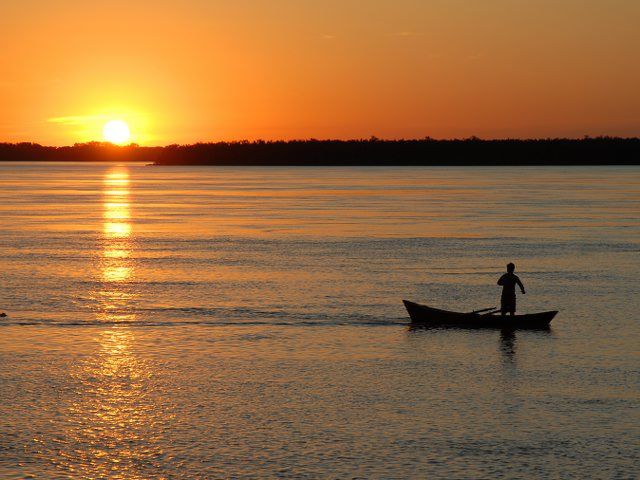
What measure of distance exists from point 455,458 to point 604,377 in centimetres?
783

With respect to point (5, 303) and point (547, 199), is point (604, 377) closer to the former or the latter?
point (5, 303)

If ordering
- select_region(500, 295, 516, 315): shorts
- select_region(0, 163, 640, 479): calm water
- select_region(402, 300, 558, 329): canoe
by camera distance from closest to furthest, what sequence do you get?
select_region(0, 163, 640, 479): calm water
select_region(402, 300, 558, 329): canoe
select_region(500, 295, 516, 315): shorts

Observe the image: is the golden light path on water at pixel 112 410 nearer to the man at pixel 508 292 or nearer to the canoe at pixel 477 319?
the canoe at pixel 477 319

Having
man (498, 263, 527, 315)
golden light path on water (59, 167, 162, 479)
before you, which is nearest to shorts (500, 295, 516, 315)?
man (498, 263, 527, 315)

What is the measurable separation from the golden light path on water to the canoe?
8932 millimetres

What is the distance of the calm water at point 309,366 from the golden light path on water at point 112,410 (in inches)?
2.4

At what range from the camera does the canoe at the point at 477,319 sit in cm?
3050

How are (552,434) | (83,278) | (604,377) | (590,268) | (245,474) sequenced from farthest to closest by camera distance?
(590,268), (83,278), (604,377), (552,434), (245,474)

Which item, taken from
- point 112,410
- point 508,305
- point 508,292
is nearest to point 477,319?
point 508,305

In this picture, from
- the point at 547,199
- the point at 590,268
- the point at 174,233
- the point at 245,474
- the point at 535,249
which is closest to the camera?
the point at 245,474

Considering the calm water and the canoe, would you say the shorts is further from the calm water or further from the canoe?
the calm water

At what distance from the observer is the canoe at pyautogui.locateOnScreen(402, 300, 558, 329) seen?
100 ft

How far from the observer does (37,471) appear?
16688 millimetres

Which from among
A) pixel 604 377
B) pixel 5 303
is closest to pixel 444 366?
pixel 604 377
